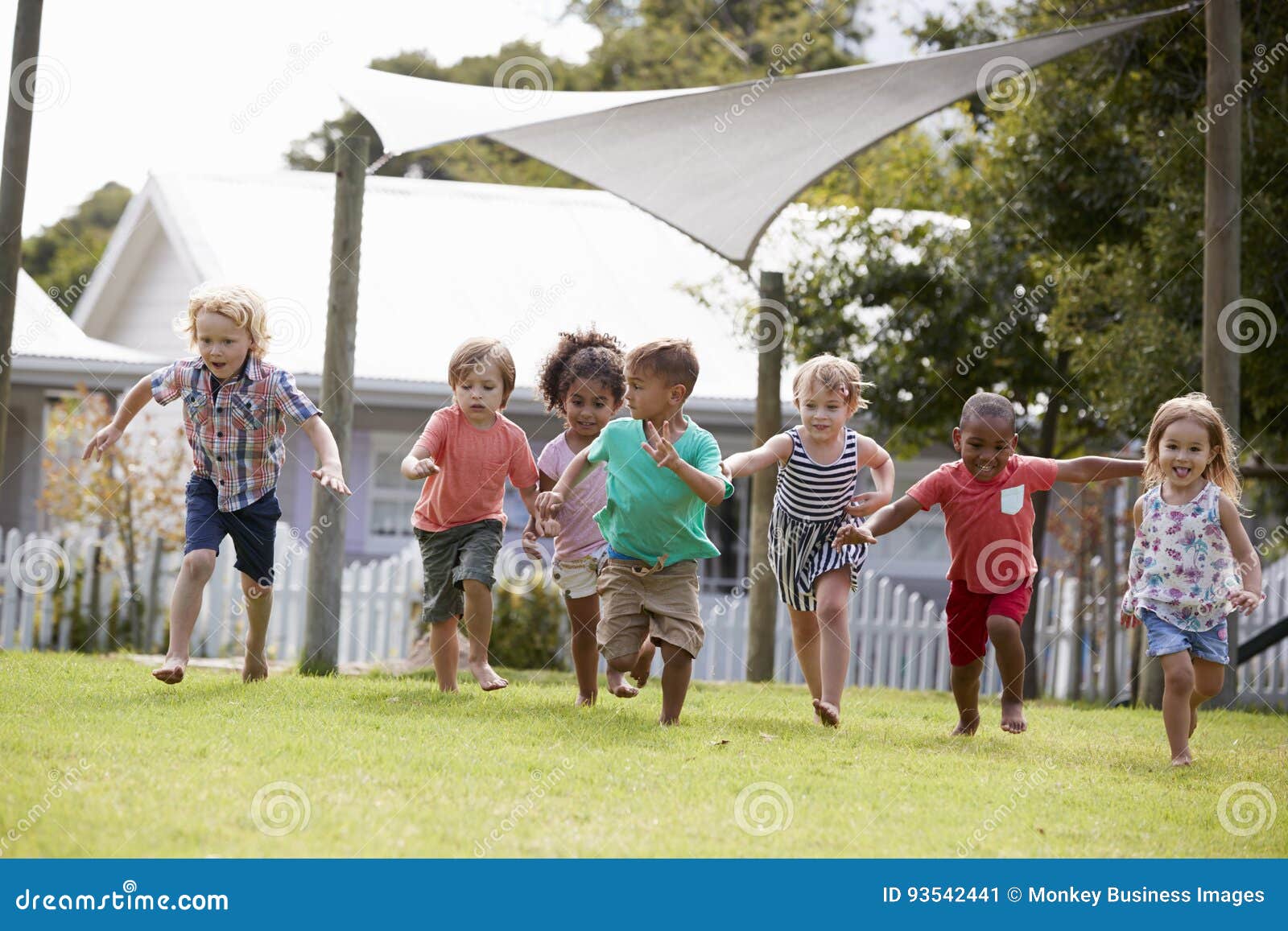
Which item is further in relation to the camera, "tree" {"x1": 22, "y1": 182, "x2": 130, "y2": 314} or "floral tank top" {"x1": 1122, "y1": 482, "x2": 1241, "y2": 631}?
"tree" {"x1": 22, "y1": 182, "x2": 130, "y2": 314}

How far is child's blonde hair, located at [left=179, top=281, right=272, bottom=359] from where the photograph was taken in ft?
19.4

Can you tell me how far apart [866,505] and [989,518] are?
0.78m

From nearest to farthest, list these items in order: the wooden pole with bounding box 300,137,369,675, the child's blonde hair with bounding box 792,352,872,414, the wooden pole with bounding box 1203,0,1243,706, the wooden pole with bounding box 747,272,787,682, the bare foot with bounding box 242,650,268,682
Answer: the child's blonde hair with bounding box 792,352,872,414, the bare foot with bounding box 242,650,268,682, the wooden pole with bounding box 300,137,369,675, the wooden pole with bounding box 1203,0,1243,706, the wooden pole with bounding box 747,272,787,682

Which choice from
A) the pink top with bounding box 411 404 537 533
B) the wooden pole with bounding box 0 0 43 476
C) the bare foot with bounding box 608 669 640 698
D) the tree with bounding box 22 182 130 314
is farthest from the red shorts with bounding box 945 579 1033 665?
the tree with bounding box 22 182 130 314

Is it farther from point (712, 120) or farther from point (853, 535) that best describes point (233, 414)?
point (712, 120)

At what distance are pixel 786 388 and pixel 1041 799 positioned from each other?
31.7 feet

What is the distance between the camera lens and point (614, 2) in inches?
1266

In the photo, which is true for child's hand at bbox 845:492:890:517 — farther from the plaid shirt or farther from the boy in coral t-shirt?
the plaid shirt

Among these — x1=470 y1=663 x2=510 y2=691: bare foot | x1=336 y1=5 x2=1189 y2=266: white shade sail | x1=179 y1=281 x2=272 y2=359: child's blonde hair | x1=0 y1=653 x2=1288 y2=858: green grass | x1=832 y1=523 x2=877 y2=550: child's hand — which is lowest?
x1=0 y1=653 x2=1288 y2=858: green grass

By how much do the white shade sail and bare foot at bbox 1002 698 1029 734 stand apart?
3.60 metres

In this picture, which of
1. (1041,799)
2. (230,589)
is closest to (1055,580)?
(230,589)

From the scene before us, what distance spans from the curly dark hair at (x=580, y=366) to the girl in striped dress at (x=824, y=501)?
0.95 metres

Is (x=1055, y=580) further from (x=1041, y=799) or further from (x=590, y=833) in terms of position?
(x=590, y=833)

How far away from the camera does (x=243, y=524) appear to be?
20.0 ft
